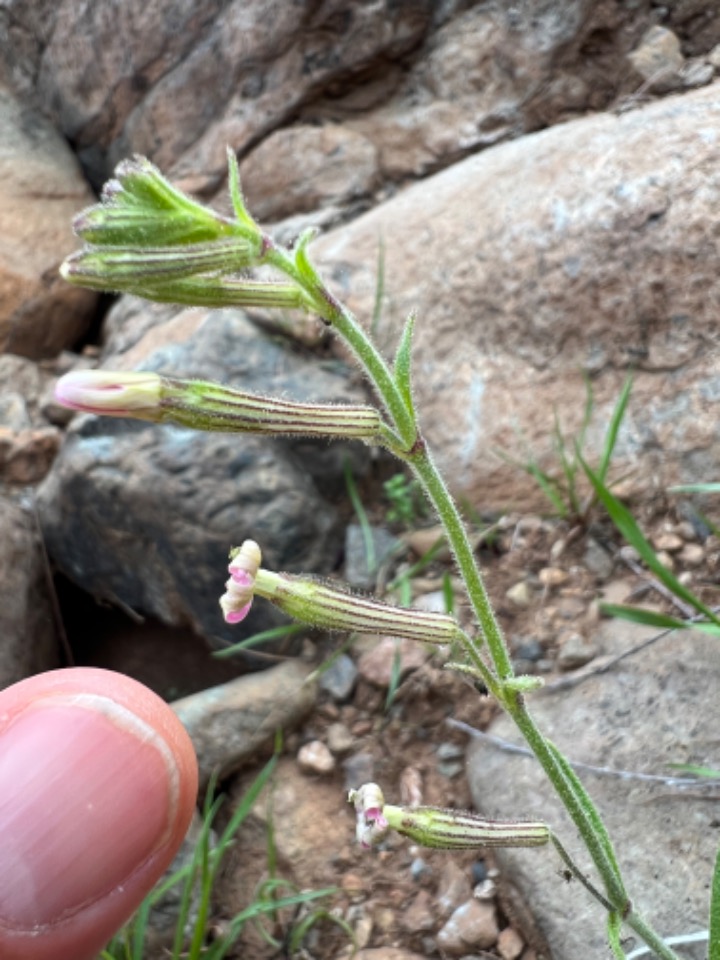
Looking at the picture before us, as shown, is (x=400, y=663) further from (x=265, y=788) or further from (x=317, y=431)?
(x=317, y=431)

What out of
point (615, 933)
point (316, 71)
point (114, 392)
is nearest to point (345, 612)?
point (114, 392)

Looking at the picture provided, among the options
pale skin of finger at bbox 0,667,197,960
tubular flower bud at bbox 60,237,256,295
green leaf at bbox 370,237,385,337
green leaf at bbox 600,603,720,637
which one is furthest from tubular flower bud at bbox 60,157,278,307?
green leaf at bbox 370,237,385,337

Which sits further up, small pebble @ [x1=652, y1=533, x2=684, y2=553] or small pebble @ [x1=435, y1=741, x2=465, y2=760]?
small pebble @ [x1=652, y1=533, x2=684, y2=553]

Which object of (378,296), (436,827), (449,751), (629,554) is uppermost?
(378,296)

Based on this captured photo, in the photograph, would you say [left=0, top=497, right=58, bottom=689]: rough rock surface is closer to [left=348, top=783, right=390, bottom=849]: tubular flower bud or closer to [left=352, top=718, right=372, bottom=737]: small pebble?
[left=352, top=718, right=372, bottom=737]: small pebble

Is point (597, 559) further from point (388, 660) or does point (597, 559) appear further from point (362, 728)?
point (362, 728)

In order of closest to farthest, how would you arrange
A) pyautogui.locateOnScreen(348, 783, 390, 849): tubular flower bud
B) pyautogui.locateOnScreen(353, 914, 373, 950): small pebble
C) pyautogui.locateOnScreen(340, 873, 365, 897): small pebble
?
pyautogui.locateOnScreen(348, 783, 390, 849): tubular flower bud < pyautogui.locateOnScreen(353, 914, 373, 950): small pebble < pyautogui.locateOnScreen(340, 873, 365, 897): small pebble
